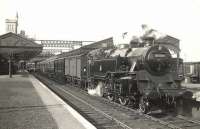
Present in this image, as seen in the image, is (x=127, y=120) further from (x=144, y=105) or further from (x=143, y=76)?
(x=143, y=76)

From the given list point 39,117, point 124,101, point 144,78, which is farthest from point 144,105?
point 39,117

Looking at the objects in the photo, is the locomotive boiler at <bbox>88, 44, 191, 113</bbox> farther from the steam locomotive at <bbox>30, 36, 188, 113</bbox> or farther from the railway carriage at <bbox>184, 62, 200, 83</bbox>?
the railway carriage at <bbox>184, 62, 200, 83</bbox>

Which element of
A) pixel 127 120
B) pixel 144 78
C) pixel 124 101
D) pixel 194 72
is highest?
pixel 144 78

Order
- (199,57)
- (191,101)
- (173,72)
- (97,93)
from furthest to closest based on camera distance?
(199,57) < (97,93) < (173,72) < (191,101)

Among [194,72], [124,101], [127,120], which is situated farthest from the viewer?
[194,72]

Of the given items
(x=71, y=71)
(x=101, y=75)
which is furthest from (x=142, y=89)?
(x=71, y=71)

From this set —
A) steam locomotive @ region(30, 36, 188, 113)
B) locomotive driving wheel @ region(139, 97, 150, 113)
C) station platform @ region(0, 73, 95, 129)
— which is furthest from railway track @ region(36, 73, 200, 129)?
station platform @ region(0, 73, 95, 129)

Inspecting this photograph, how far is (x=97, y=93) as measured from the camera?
1864 centimetres

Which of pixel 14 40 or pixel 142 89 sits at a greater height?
pixel 14 40

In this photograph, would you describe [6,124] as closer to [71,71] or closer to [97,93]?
[97,93]

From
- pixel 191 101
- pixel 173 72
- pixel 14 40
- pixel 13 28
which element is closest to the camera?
pixel 191 101

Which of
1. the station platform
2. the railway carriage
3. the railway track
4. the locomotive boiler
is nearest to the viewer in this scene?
the station platform


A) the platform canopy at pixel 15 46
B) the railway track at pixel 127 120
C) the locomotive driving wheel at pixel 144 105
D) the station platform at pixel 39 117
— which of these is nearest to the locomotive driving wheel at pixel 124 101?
the railway track at pixel 127 120

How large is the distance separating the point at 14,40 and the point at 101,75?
32.9m
